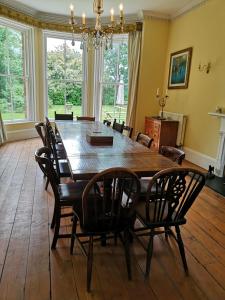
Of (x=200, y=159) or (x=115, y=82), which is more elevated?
(x=115, y=82)

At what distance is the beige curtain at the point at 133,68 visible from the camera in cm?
552

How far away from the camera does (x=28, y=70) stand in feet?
19.3

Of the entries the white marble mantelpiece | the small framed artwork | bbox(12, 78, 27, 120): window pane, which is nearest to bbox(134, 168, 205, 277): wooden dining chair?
the white marble mantelpiece

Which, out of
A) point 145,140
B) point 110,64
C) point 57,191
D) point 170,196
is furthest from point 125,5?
point 170,196

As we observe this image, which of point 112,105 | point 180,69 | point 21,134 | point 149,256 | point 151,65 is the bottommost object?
point 149,256

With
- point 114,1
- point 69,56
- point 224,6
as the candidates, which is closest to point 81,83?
point 69,56

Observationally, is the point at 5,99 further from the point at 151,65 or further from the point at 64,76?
the point at 151,65

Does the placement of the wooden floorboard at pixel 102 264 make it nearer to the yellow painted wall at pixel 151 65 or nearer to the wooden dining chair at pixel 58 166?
the wooden dining chair at pixel 58 166

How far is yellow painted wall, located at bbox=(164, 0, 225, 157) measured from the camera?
3.96 meters

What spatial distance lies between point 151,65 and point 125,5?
1.40 metres

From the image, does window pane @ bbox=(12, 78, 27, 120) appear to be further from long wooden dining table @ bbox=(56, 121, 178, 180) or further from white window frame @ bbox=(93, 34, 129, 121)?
long wooden dining table @ bbox=(56, 121, 178, 180)

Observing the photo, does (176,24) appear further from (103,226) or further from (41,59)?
(103,226)

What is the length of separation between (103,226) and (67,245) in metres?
0.64

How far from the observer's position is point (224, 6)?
3.84 metres
